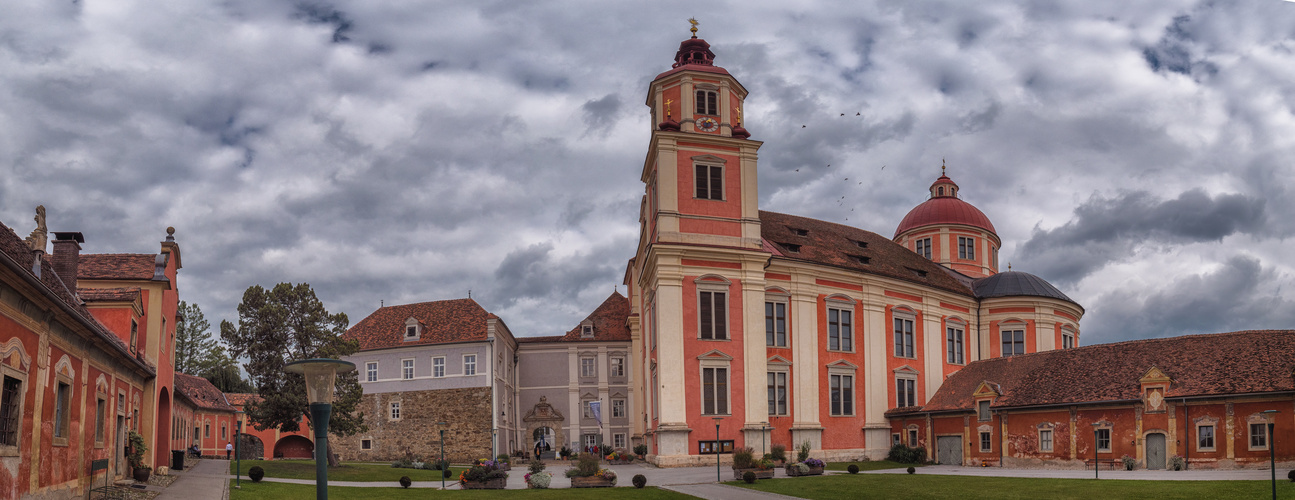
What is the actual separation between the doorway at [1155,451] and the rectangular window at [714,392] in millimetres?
16500

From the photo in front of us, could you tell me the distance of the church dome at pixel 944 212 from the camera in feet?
219

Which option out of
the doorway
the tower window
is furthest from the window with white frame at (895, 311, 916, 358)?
the doorway

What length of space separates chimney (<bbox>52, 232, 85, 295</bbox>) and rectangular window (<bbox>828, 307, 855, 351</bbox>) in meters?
32.5

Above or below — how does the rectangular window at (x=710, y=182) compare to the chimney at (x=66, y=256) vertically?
above

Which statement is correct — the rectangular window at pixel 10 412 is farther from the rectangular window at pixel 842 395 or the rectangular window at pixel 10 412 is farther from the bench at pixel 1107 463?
the rectangular window at pixel 842 395

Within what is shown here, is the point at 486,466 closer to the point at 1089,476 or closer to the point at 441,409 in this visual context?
the point at 1089,476

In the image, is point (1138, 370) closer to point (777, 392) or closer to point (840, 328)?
point (840, 328)

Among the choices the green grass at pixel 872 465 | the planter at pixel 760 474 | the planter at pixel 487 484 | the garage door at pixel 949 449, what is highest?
the planter at pixel 487 484

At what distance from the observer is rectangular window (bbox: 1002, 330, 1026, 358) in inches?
2189

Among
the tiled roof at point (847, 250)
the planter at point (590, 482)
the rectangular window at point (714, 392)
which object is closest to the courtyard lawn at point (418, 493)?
the planter at point (590, 482)

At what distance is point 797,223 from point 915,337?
867cm

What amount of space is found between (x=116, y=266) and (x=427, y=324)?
31.5 metres

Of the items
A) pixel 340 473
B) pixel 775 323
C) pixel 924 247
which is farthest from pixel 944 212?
pixel 340 473

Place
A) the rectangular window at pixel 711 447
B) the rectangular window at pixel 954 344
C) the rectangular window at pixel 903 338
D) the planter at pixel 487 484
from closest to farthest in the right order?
the planter at pixel 487 484
the rectangular window at pixel 711 447
the rectangular window at pixel 903 338
the rectangular window at pixel 954 344
